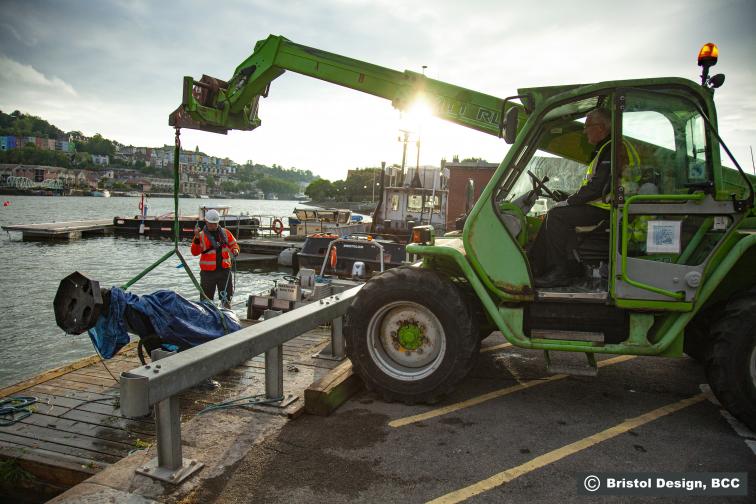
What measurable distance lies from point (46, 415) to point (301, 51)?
518cm

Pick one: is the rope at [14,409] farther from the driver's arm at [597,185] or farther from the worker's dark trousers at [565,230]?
the driver's arm at [597,185]

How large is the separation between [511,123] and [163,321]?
4111 mm

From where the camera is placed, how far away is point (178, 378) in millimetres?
3201

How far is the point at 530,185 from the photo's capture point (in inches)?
208

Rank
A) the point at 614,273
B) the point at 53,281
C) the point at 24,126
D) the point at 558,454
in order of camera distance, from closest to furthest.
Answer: the point at 558,454 → the point at 614,273 → the point at 53,281 → the point at 24,126

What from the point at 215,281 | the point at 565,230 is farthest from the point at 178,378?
the point at 215,281

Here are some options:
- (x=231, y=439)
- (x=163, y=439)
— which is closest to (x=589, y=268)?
(x=231, y=439)

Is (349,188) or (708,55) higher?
(349,188)

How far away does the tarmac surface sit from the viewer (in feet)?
10.2

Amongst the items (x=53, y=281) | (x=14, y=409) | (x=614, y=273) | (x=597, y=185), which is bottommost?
(x=53, y=281)

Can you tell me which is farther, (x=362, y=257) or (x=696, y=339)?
(x=362, y=257)

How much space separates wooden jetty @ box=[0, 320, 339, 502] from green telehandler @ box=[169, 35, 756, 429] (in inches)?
45.9

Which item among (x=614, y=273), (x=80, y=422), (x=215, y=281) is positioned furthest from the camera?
(x=215, y=281)

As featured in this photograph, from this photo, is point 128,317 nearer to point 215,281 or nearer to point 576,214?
point 576,214
